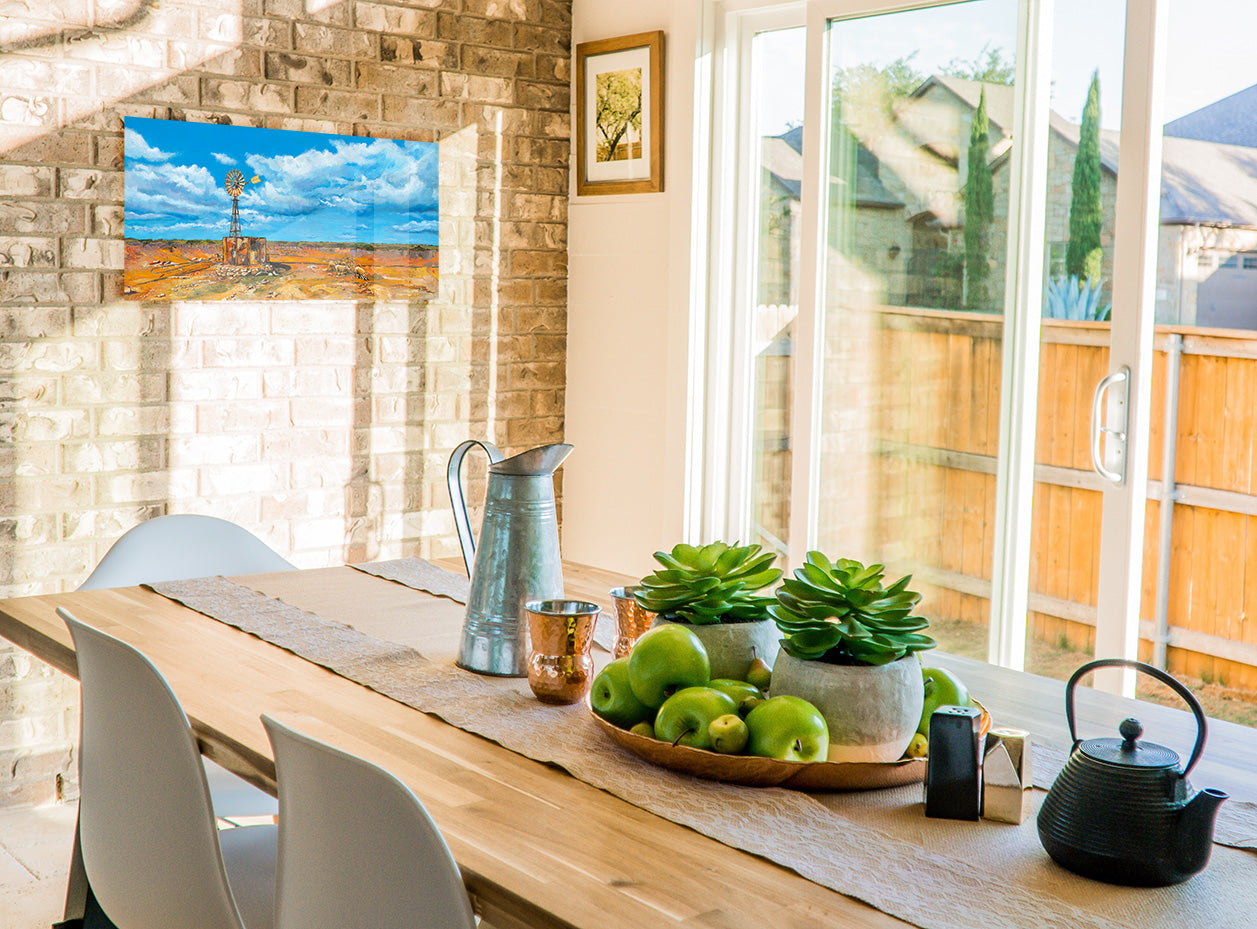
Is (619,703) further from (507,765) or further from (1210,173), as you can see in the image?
(1210,173)

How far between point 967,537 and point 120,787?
A: 7.04ft

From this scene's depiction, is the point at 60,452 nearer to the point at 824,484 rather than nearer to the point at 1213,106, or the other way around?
the point at 824,484

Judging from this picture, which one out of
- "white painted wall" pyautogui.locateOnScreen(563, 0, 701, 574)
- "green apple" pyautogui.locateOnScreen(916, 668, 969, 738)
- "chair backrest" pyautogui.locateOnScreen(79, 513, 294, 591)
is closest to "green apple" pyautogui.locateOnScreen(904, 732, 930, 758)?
"green apple" pyautogui.locateOnScreen(916, 668, 969, 738)

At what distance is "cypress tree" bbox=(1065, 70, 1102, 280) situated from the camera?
284 cm

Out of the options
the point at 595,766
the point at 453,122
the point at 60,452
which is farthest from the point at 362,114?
the point at 595,766

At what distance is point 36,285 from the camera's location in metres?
3.08

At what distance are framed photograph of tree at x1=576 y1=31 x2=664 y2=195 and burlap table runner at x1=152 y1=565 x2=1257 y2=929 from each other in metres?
2.52

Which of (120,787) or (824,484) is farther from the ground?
(824,484)

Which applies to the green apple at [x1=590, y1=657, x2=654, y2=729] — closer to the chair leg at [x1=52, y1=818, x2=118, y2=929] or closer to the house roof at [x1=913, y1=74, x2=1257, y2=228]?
the chair leg at [x1=52, y1=818, x2=118, y2=929]

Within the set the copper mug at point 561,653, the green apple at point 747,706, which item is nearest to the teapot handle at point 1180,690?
the green apple at point 747,706

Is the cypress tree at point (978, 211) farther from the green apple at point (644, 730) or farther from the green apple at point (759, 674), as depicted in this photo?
the green apple at point (644, 730)

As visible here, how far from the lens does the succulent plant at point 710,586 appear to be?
1.51m

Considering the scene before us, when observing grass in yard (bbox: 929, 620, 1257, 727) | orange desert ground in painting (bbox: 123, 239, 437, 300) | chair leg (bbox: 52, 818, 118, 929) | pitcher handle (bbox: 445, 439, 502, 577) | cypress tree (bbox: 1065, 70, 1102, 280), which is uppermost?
cypress tree (bbox: 1065, 70, 1102, 280)

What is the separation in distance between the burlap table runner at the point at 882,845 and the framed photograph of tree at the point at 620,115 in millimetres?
2518
